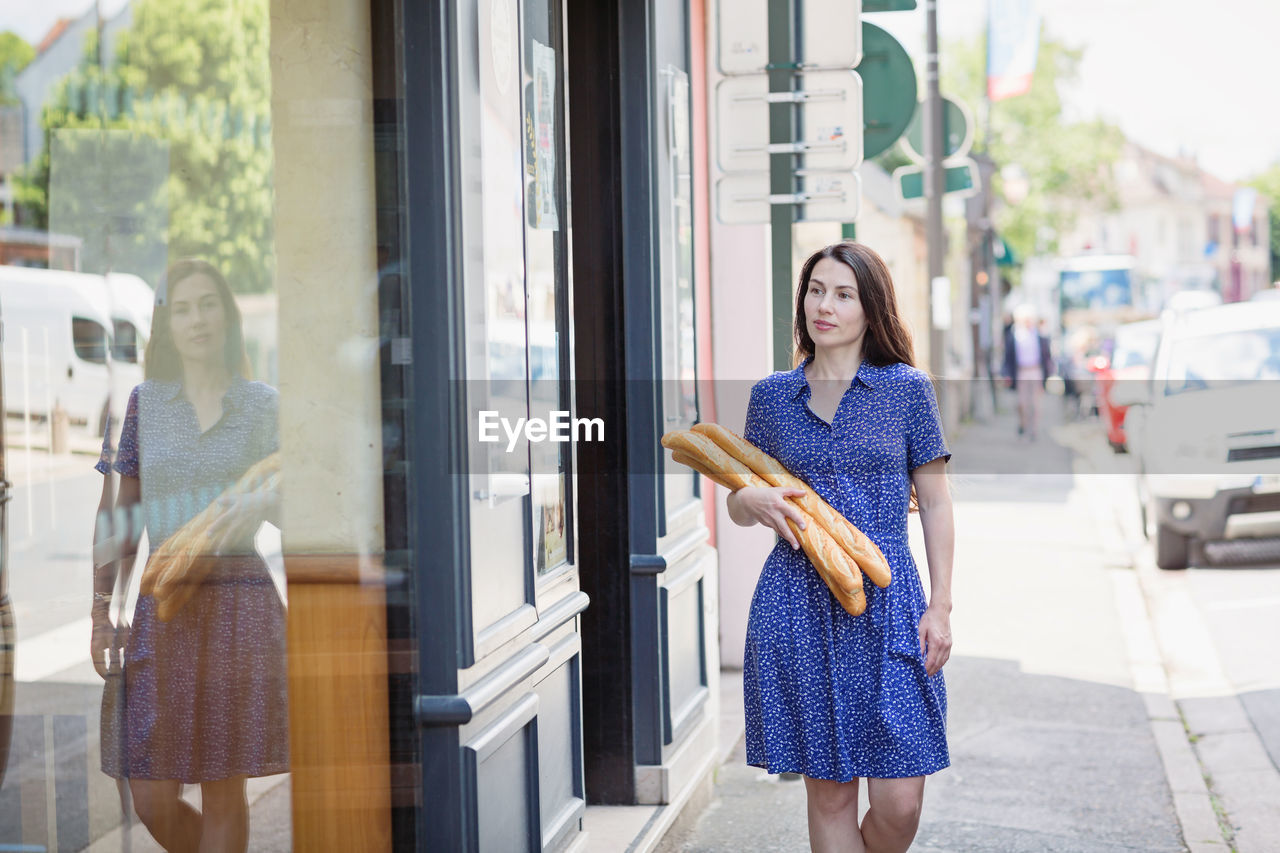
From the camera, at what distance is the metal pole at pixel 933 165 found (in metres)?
17.0

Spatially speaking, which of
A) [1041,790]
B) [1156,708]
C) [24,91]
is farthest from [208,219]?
[1156,708]

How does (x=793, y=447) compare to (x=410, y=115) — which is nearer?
(x=410, y=115)

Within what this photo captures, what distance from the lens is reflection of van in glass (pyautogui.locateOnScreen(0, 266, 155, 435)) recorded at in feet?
6.98

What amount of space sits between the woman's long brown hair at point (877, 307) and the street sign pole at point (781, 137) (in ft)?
4.25

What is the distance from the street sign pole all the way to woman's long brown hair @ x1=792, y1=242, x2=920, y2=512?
51.0 inches

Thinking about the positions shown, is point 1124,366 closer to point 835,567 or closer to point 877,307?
point 877,307

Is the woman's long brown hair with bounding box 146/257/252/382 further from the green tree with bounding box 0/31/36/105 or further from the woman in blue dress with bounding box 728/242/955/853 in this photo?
the woman in blue dress with bounding box 728/242/955/853

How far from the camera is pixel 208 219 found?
2623 mm

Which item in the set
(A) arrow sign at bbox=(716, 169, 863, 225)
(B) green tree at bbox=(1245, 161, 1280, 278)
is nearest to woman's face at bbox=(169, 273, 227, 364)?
(A) arrow sign at bbox=(716, 169, 863, 225)

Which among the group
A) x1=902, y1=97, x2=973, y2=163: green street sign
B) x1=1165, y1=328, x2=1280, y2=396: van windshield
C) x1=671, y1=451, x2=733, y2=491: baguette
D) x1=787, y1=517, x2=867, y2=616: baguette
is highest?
x1=902, y1=97, x2=973, y2=163: green street sign

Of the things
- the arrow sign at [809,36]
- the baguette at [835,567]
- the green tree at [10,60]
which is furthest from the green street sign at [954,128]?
the green tree at [10,60]

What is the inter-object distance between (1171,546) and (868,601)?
8.28 m

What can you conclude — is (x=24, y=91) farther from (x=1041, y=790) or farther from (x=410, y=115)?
(x=1041, y=790)

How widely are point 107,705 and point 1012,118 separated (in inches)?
2240
